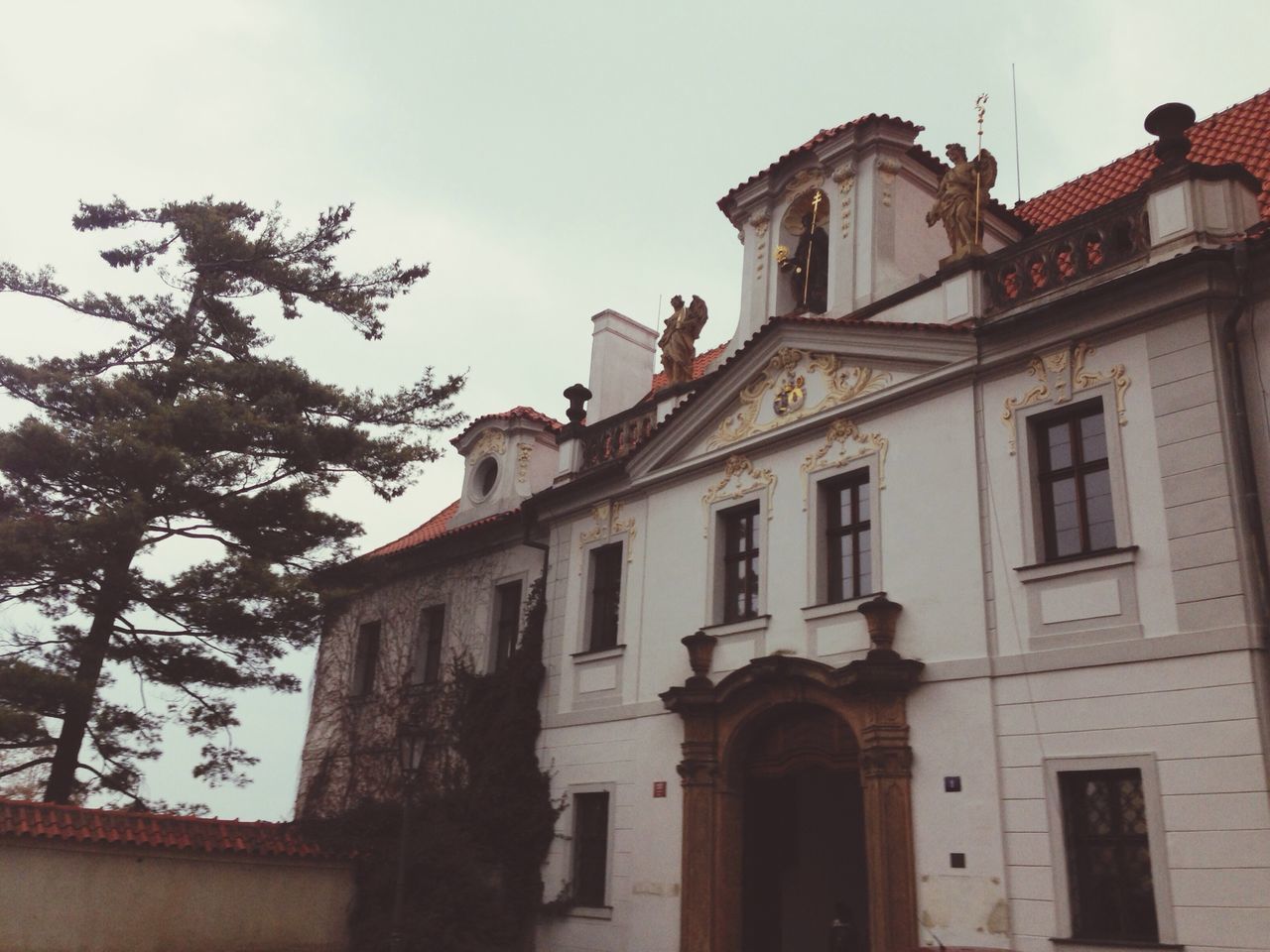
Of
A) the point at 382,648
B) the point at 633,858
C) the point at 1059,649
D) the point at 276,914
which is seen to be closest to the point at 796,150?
the point at 1059,649

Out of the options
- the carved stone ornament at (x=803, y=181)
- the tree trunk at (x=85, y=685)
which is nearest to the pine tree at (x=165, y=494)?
the tree trunk at (x=85, y=685)

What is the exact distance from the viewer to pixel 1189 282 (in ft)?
37.8

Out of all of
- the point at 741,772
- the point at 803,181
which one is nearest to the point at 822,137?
the point at 803,181

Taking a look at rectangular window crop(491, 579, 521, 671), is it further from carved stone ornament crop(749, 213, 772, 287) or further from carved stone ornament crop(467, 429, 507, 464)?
carved stone ornament crop(749, 213, 772, 287)

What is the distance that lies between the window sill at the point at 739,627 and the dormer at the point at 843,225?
4.48 metres

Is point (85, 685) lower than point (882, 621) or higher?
lower

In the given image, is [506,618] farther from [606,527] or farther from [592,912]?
[592,912]

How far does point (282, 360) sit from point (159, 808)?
7431mm

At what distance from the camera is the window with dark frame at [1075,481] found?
39.3 ft

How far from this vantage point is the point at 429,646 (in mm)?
22094

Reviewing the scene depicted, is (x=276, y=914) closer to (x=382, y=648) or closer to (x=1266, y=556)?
(x=382, y=648)

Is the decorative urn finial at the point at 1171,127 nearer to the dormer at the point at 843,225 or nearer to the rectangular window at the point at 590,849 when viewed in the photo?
the dormer at the point at 843,225

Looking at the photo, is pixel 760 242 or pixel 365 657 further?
pixel 365 657

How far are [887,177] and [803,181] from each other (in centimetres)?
147
